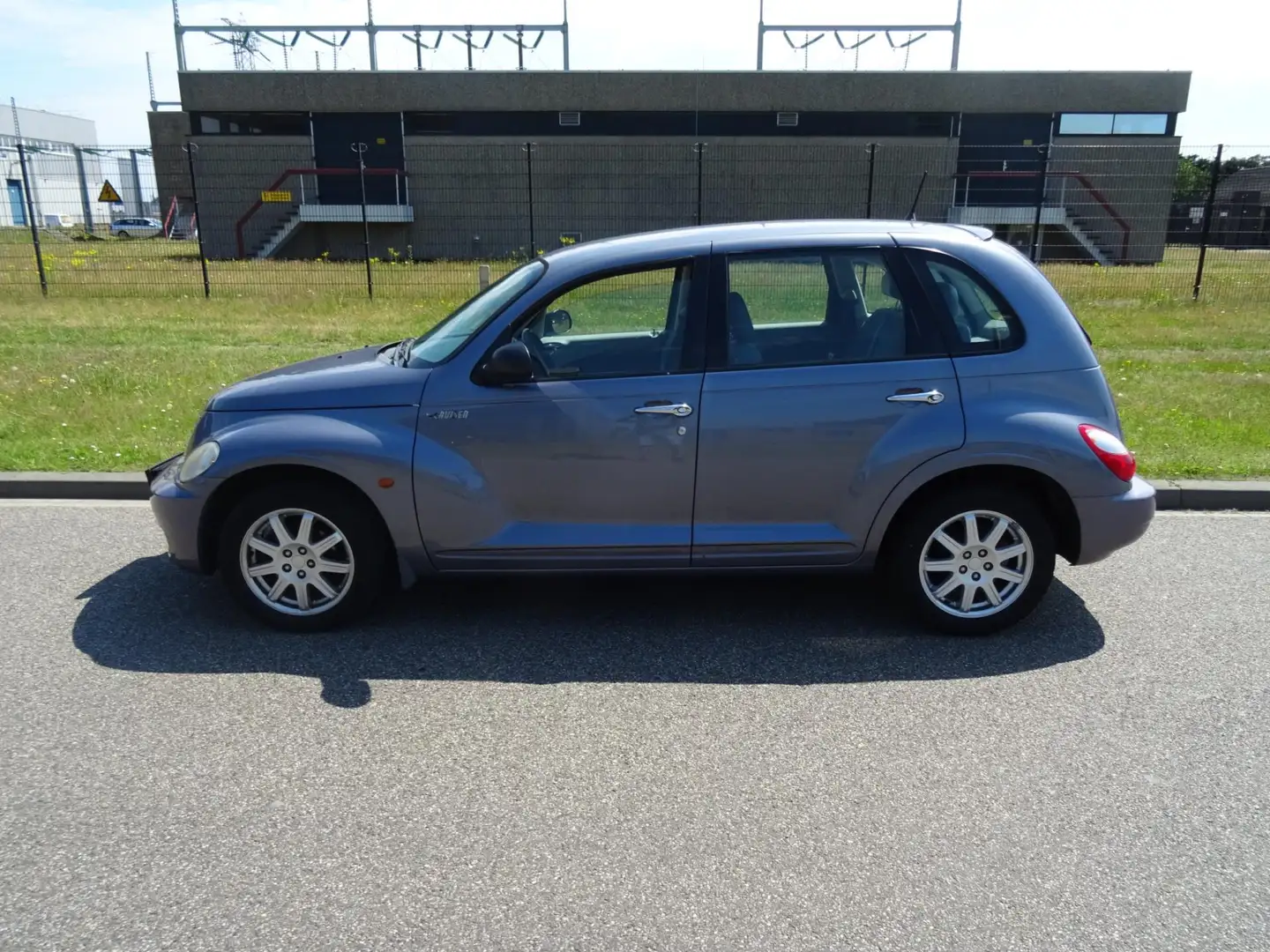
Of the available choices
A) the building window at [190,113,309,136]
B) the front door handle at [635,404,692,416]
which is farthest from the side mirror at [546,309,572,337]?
the building window at [190,113,309,136]

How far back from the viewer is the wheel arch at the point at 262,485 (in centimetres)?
432

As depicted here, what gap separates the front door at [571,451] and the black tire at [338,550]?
0.27m

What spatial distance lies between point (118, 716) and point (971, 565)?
357 centimetres

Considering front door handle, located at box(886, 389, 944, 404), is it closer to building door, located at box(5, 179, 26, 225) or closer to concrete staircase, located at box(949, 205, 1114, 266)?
concrete staircase, located at box(949, 205, 1114, 266)

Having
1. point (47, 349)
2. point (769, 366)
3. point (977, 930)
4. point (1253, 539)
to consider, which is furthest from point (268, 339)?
point (977, 930)

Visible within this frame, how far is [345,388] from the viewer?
4.34m

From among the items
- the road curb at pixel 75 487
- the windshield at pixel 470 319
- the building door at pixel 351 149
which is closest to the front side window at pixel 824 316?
the windshield at pixel 470 319

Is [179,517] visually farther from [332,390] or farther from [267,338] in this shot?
[267,338]

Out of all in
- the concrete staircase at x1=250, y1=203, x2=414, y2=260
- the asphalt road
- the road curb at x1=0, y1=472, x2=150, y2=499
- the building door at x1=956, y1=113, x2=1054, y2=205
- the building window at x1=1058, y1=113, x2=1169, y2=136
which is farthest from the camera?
the building window at x1=1058, y1=113, x2=1169, y2=136

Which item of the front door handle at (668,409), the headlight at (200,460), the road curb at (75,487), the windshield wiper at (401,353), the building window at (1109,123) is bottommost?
the road curb at (75,487)

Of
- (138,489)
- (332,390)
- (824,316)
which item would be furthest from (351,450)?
(138,489)

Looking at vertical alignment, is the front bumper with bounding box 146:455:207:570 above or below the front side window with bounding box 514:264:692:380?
below

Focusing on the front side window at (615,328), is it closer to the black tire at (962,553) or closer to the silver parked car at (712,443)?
the silver parked car at (712,443)

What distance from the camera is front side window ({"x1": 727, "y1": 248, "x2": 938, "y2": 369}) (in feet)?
14.0
